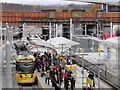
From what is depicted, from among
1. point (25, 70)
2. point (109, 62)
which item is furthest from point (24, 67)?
point (109, 62)

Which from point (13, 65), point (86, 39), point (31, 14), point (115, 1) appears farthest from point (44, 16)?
point (115, 1)

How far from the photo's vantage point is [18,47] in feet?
42.5

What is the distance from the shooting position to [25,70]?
8469mm

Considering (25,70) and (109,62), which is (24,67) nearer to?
(25,70)

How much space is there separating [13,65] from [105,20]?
649 inches

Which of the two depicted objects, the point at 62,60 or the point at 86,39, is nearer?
the point at 62,60

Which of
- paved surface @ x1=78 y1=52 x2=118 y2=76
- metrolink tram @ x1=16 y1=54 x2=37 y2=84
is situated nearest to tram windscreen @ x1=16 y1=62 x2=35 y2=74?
metrolink tram @ x1=16 y1=54 x2=37 y2=84

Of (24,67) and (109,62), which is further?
(109,62)

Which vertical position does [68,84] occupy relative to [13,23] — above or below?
below

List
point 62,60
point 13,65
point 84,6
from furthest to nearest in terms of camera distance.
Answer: point 84,6
point 62,60
point 13,65

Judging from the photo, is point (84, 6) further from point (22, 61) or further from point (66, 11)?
point (22, 61)

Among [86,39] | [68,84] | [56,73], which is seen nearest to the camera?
[68,84]

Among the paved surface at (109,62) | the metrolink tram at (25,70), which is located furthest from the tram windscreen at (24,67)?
the paved surface at (109,62)

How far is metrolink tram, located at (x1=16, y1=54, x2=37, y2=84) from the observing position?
8430mm
